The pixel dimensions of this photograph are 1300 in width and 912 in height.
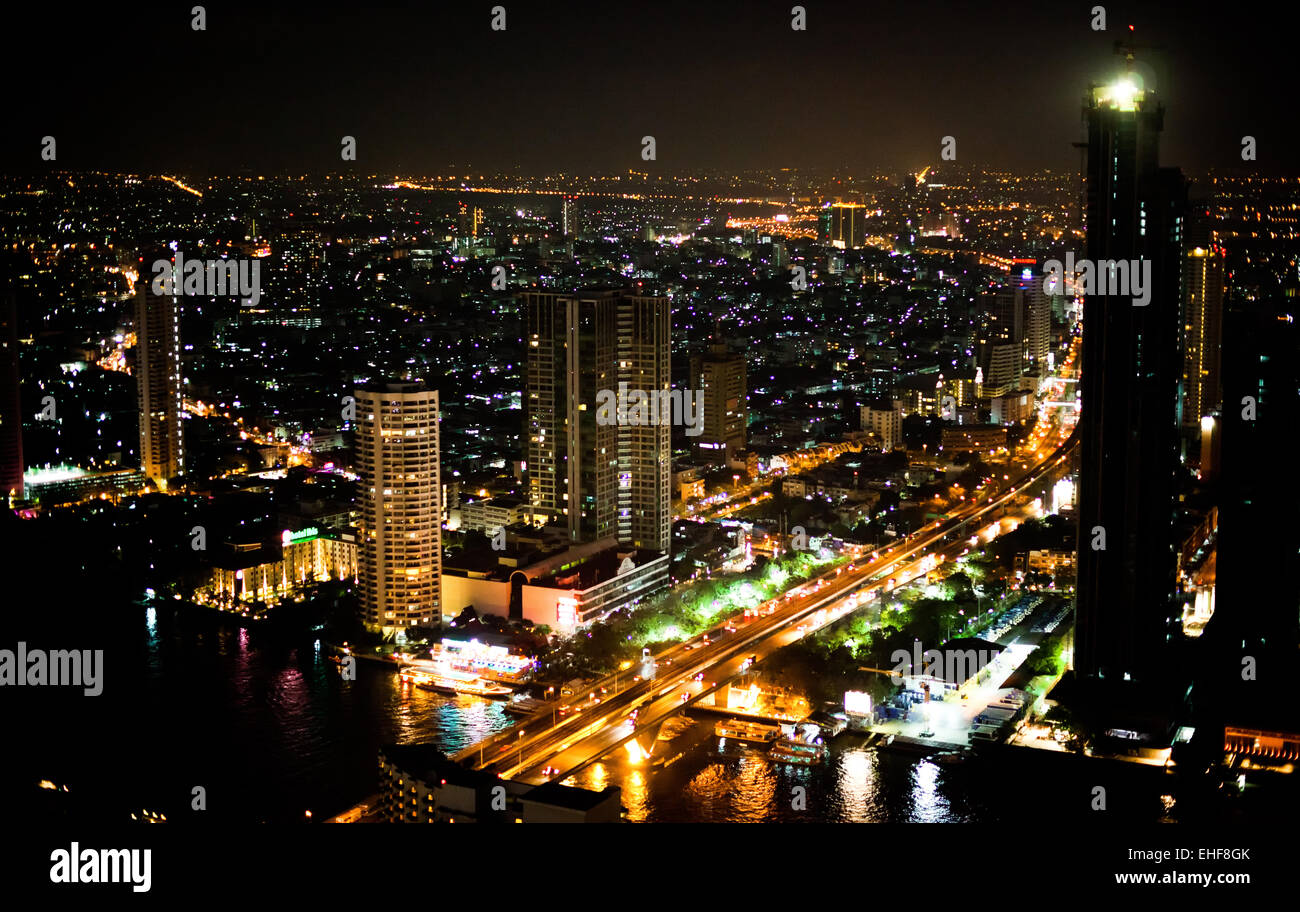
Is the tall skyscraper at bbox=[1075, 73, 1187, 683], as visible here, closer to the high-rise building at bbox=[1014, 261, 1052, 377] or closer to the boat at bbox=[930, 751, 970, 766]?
the boat at bbox=[930, 751, 970, 766]

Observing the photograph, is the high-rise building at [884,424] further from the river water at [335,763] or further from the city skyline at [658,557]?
the river water at [335,763]

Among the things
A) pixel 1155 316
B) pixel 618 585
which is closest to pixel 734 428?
pixel 618 585

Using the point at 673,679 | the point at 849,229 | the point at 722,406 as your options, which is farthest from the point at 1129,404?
the point at 849,229

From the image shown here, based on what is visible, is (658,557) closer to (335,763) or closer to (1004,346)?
(335,763)

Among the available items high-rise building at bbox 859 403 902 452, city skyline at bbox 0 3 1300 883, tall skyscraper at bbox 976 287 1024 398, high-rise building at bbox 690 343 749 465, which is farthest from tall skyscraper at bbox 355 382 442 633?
tall skyscraper at bbox 976 287 1024 398

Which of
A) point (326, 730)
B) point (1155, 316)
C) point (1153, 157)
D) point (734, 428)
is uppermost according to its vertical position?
point (1153, 157)
